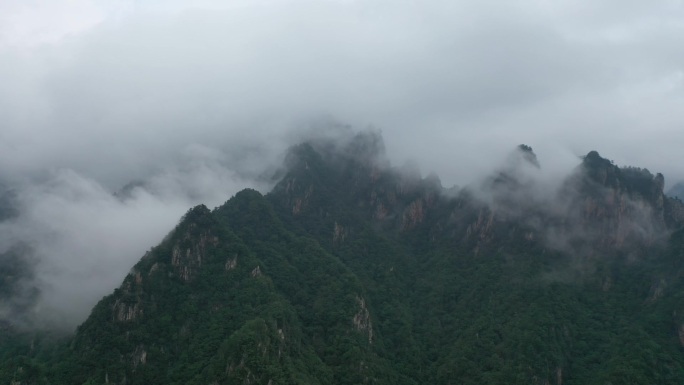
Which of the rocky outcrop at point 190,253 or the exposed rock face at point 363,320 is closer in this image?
the exposed rock face at point 363,320

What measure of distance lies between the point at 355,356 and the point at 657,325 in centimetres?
9444

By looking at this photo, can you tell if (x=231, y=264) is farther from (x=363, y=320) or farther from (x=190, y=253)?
(x=363, y=320)

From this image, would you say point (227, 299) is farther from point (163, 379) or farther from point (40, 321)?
point (40, 321)

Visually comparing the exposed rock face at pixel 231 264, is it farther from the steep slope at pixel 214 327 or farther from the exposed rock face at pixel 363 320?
the exposed rock face at pixel 363 320

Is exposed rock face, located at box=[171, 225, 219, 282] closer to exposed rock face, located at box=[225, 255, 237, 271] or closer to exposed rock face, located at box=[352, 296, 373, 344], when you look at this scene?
exposed rock face, located at box=[225, 255, 237, 271]

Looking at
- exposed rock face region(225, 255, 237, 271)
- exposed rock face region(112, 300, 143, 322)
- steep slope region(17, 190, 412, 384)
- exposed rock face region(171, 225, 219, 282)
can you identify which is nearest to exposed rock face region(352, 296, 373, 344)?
steep slope region(17, 190, 412, 384)

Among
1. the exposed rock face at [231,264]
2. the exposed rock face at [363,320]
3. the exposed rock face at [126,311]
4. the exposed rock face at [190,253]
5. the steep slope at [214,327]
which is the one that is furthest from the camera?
the exposed rock face at [231,264]

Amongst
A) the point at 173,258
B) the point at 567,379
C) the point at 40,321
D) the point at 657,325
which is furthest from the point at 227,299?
the point at 657,325

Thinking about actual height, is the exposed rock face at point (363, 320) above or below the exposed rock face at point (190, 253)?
below

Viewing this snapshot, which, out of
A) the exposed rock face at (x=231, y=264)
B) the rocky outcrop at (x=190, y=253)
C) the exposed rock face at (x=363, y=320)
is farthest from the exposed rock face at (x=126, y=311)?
the exposed rock face at (x=363, y=320)

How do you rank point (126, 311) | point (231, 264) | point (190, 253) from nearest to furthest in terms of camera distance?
point (126, 311)
point (190, 253)
point (231, 264)

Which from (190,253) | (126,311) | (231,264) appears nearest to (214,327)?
(126,311)

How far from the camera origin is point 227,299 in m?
182

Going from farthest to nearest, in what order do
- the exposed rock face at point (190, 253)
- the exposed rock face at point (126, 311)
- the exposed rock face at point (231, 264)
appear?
the exposed rock face at point (231, 264) → the exposed rock face at point (190, 253) → the exposed rock face at point (126, 311)
